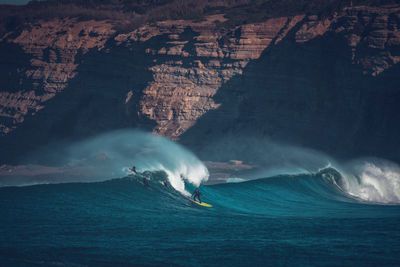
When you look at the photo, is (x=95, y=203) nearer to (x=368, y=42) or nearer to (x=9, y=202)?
(x=9, y=202)

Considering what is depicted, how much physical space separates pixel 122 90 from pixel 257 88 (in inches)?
416

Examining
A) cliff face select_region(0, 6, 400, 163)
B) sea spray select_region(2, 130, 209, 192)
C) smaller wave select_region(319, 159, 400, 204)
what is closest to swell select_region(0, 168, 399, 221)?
smaller wave select_region(319, 159, 400, 204)

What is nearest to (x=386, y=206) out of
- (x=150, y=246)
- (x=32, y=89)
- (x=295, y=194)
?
(x=295, y=194)

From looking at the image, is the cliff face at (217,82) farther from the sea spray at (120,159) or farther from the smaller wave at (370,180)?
the sea spray at (120,159)

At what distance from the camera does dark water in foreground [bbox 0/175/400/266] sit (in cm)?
1723

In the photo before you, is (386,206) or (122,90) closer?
(386,206)

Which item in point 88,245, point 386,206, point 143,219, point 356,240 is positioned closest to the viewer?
point 88,245

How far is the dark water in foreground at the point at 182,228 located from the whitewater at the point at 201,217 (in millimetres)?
33

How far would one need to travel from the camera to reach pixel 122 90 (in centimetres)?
4544

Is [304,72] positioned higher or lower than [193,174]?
higher

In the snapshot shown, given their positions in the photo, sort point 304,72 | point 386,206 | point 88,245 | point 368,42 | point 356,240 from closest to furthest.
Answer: point 88,245, point 356,240, point 386,206, point 368,42, point 304,72

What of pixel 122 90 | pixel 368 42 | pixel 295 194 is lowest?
pixel 295 194

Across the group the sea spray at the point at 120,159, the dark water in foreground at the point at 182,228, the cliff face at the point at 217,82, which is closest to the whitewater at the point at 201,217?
the dark water in foreground at the point at 182,228

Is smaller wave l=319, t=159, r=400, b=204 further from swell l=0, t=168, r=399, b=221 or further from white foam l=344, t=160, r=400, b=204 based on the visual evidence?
swell l=0, t=168, r=399, b=221
